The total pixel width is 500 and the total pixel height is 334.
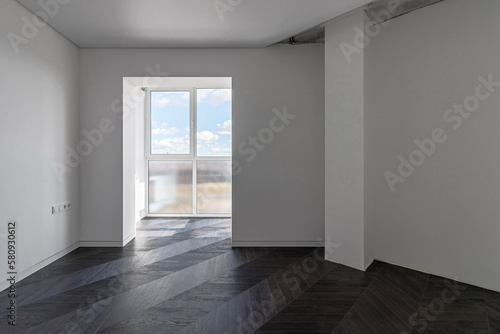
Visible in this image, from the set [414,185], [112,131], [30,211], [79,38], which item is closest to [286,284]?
[414,185]

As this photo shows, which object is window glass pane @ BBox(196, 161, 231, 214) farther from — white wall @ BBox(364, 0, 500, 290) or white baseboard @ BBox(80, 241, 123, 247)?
white wall @ BBox(364, 0, 500, 290)

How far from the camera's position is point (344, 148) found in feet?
11.7

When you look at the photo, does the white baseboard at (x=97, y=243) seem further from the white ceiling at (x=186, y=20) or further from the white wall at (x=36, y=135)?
the white ceiling at (x=186, y=20)

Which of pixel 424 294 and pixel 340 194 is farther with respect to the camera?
pixel 340 194

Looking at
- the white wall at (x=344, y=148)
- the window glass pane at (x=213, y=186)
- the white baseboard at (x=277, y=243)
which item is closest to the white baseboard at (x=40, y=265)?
the white baseboard at (x=277, y=243)

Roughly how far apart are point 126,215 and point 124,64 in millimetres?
2068

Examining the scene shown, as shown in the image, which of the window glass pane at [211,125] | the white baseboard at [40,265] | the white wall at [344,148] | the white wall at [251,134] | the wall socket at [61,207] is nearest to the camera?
the white baseboard at [40,265]

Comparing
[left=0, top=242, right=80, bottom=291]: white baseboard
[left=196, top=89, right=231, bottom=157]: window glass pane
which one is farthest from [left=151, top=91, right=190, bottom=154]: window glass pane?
[left=0, top=242, right=80, bottom=291]: white baseboard

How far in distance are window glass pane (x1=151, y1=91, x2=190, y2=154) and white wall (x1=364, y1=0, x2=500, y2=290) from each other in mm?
3736

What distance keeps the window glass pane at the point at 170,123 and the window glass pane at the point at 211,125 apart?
0.24 meters

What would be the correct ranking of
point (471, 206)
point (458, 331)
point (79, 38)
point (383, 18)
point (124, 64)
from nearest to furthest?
point (458, 331)
point (471, 206)
point (383, 18)
point (79, 38)
point (124, 64)

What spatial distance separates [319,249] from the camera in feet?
13.8

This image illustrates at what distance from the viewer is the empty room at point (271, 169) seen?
8.85 ft

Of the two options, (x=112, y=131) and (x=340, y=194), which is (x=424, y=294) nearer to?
(x=340, y=194)
